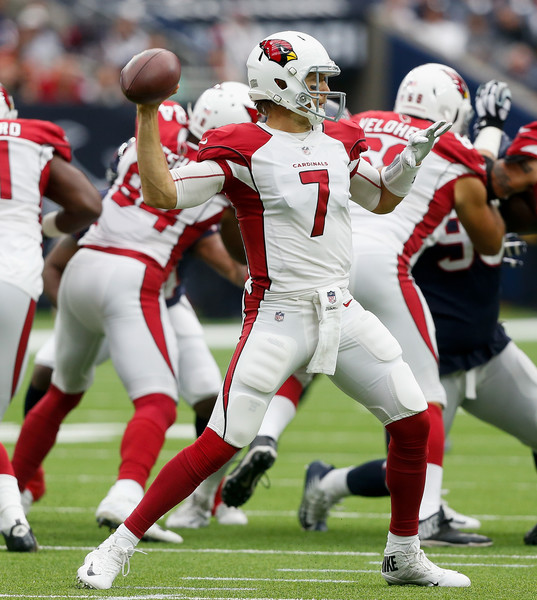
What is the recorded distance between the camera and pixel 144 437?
507cm

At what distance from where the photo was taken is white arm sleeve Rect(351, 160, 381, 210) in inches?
166

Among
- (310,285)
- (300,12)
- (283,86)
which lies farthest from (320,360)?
(300,12)

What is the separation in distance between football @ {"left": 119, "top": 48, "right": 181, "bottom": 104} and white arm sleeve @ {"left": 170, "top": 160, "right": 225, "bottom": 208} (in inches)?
9.5

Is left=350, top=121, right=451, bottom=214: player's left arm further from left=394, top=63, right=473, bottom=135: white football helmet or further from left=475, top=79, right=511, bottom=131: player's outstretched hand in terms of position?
left=475, top=79, right=511, bottom=131: player's outstretched hand

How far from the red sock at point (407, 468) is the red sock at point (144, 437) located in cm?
130

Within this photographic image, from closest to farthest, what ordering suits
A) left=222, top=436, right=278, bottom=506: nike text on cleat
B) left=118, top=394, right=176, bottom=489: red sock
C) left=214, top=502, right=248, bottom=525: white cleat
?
1. left=222, top=436, right=278, bottom=506: nike text on cleat
2. left=118, top=394, right=176, bottom=489: red sock
3. left=214, top=502, right=248, bottom=525: white cleat

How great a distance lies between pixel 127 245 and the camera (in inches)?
213

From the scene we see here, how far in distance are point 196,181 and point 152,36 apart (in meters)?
13.9

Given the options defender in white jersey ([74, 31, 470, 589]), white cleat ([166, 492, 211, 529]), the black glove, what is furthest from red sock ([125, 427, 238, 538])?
the black glove

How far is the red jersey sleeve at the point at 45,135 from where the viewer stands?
16.2 ft

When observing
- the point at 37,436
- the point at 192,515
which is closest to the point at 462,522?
the point at 192,515

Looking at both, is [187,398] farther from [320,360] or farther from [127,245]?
[320,360]

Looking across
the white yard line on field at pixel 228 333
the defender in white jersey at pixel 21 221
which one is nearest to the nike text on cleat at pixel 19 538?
the defender in white jersey at pixel 21 221

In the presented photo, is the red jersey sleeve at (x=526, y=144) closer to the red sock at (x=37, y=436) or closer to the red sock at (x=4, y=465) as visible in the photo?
the red sock at (x=37, y=436)
